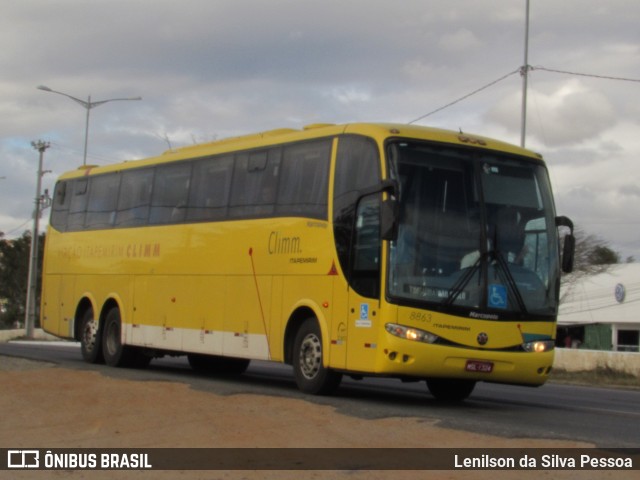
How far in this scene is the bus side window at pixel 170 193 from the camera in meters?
20.0

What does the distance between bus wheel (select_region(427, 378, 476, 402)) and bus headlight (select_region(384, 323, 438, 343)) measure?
8.61ft

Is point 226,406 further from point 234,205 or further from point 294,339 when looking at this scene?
point 234,205

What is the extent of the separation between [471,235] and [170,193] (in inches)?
305

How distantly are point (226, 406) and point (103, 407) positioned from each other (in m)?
1.53

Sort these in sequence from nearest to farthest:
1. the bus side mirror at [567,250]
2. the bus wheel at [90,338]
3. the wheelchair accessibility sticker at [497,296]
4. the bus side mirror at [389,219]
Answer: the bus side mirror at [389,219], the wheelchair accessibility sticker at [497,296], the bus side mirror at [567,250], the bus wheel at [90,338]

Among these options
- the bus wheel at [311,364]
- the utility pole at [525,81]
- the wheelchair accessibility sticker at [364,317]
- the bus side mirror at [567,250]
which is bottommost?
the bus wheel at [311,364]

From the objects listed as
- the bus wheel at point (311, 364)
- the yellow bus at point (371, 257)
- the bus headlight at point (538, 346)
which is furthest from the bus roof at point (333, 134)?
the bus wheel at point (311, 364)

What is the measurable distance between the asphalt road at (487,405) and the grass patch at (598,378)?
114 inches

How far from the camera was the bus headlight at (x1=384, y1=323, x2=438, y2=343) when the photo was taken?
14.0 metres

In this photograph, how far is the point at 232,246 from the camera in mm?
18078

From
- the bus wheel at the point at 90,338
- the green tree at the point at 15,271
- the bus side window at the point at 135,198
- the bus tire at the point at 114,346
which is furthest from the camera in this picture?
the green tree at the point at 15,271

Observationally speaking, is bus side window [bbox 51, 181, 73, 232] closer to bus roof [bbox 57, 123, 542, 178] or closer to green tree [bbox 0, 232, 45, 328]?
bus roof [bbox 57, 123, 542, 178]

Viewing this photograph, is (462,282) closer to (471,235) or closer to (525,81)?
(471,235)

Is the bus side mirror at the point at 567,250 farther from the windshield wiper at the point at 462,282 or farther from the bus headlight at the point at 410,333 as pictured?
the bus headlight at the point at 410,333
